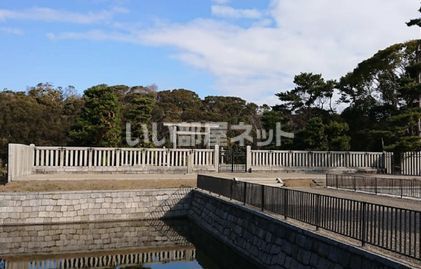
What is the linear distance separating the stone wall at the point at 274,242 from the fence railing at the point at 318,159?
33.5 feet

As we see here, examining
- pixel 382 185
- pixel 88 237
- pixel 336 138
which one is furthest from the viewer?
pixel 336 138

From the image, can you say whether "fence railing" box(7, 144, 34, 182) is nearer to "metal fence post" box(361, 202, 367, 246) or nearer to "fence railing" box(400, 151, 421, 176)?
"metal fence post" box(361, 202, 367, 246)

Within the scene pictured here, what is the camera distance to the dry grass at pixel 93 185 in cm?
1572

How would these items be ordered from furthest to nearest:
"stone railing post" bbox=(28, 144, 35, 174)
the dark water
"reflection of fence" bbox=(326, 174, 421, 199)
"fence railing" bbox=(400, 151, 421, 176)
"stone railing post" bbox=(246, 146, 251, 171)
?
"fence railing" bbox=(400, 151, 421, 176) < "stone railing post" bbox=(246, 146, 251, 171) < "stone railing post" bbox=(28, 144, 35, 174) < "reflection of fence" bbox=(326, 174, 421, 199) < the dark water

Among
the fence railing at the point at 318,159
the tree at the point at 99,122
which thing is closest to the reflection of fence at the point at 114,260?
the fence railing at the point at 318,159

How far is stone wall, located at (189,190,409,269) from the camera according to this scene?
22.0ft

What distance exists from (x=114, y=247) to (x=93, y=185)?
4668mm

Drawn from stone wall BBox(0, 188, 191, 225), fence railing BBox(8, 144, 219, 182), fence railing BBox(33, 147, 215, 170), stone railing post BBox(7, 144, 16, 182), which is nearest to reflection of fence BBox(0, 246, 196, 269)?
stone wall BBox(0, 188, 191, 225)

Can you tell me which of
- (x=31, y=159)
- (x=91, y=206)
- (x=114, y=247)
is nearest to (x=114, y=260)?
(x=114, y=247)

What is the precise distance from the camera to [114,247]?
41.3 feet

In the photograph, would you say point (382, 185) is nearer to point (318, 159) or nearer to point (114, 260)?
point (318, 159)

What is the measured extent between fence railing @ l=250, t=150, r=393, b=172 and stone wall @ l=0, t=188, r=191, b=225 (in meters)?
8.51

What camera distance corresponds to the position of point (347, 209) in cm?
758

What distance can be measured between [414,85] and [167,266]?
1712 cm
